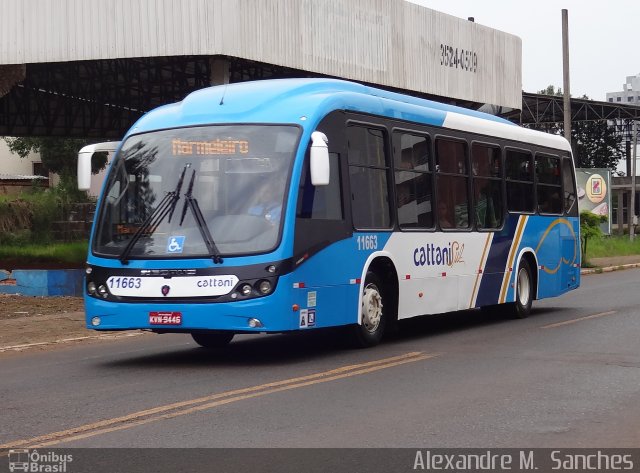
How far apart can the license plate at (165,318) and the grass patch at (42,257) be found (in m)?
20.4

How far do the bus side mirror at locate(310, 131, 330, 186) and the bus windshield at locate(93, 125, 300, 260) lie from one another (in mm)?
294

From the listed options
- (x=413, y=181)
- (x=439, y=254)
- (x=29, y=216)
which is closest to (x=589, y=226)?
(x=29, y=216)

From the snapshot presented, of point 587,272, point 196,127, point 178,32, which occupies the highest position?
point 178,32

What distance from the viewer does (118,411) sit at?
9.20 m

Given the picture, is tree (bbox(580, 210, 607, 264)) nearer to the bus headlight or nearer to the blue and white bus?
the blue and white bus

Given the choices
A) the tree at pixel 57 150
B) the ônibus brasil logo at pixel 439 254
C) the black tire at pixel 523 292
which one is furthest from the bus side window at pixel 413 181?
the tree at pixel 57 150

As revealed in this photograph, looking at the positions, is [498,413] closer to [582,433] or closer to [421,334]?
[582,433]

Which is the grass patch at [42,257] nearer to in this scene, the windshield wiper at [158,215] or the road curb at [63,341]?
the road curb at [63,341]

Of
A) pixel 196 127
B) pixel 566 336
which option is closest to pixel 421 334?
pixel 566 336

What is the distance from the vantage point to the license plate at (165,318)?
12227mm

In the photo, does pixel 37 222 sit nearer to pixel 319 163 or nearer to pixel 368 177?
pixel 368 177

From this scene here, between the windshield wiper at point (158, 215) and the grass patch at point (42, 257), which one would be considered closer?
the windshield wiper at point (158, 215)

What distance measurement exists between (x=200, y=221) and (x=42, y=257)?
80.0 ft

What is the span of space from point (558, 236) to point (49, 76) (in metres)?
20.5
